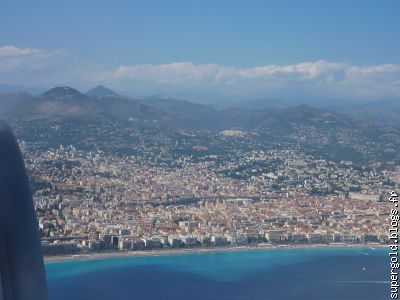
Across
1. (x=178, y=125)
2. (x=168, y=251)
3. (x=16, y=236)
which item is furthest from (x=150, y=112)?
(x=16, y=236)

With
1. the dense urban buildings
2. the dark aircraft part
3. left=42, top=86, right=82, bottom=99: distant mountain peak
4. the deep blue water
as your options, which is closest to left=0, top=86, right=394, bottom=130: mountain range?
left=42, top=86, right=82, bottom=99: distant mountain peak

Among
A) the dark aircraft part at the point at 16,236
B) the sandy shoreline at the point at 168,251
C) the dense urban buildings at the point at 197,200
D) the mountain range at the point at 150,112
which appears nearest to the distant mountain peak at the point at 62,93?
the mountain range at the point at 150,112

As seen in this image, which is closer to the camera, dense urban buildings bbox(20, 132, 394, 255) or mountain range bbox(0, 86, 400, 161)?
dense urban buildings bbox(20, 132, 394, 255)

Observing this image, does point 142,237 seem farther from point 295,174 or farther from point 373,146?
point 373,146

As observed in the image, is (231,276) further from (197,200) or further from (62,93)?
(62,93)

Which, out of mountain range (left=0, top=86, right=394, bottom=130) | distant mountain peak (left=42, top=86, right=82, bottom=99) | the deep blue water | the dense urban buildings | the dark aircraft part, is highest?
distant mountain peak (left=42, top=86, right=82, bottom=99)

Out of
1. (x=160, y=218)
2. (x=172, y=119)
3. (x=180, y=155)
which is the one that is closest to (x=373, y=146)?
(x=180, y=155)

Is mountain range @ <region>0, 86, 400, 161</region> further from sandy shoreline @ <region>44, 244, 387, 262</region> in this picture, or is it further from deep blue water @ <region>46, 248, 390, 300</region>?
deep blue water @ <region>46, 248, 390, 300</region>
